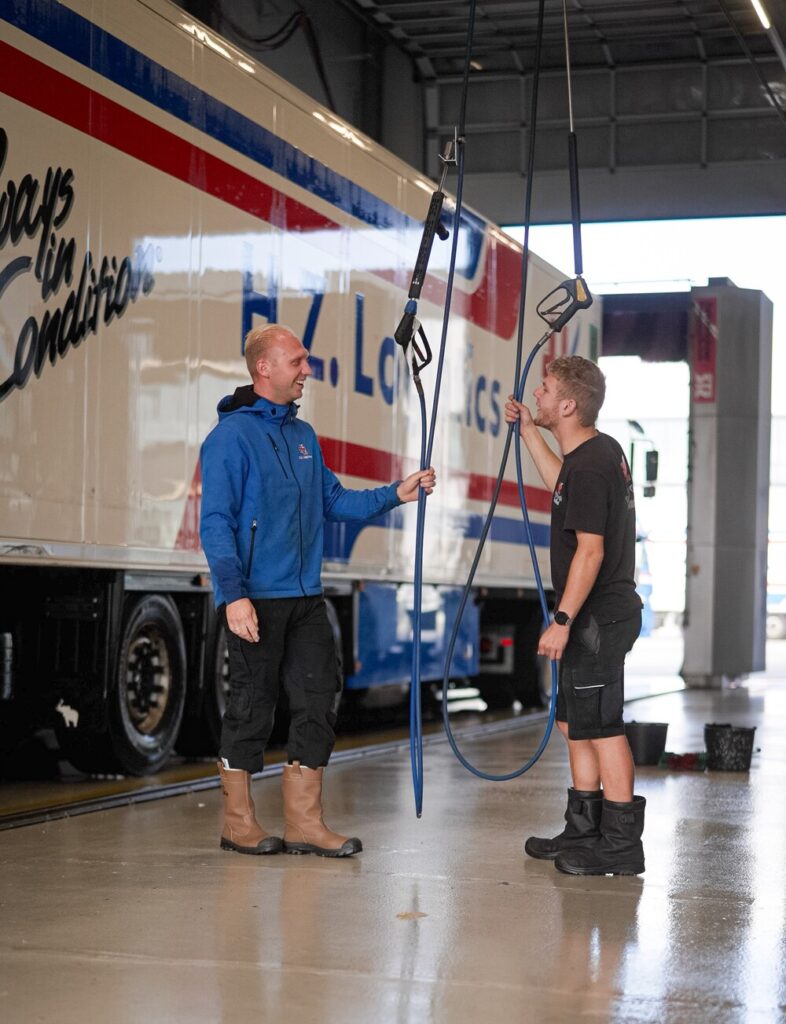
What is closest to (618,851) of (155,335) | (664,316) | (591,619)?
(591,619)

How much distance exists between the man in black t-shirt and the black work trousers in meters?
0.91

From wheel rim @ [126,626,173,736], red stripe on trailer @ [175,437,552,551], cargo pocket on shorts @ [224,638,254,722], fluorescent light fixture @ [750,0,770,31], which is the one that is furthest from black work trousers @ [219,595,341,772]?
fluorescent light fixture @ [750,0,770,31]

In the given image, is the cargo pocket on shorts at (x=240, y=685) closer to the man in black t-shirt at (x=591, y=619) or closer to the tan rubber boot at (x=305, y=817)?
the tan rubber boot at (x=305, y=817)

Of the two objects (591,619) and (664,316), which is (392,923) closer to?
(591,619)

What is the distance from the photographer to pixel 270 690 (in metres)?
5.89

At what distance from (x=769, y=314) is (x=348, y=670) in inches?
480

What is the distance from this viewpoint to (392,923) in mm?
4676

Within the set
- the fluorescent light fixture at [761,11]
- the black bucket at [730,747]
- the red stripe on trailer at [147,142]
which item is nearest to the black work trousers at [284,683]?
the red stripe on trailer at [147,142]

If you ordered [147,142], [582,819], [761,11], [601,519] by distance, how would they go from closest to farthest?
[601,519]
[582,819]
[147,142]
[761,11]

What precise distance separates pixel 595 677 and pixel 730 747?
363 cm

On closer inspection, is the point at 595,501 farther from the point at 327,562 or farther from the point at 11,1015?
the point at 327,562

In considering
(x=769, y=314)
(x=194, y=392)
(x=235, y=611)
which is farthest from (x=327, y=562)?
(x=769, y=314)

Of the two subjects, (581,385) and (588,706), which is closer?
(588,706)

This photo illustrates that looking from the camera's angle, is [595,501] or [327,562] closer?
[595,501]
